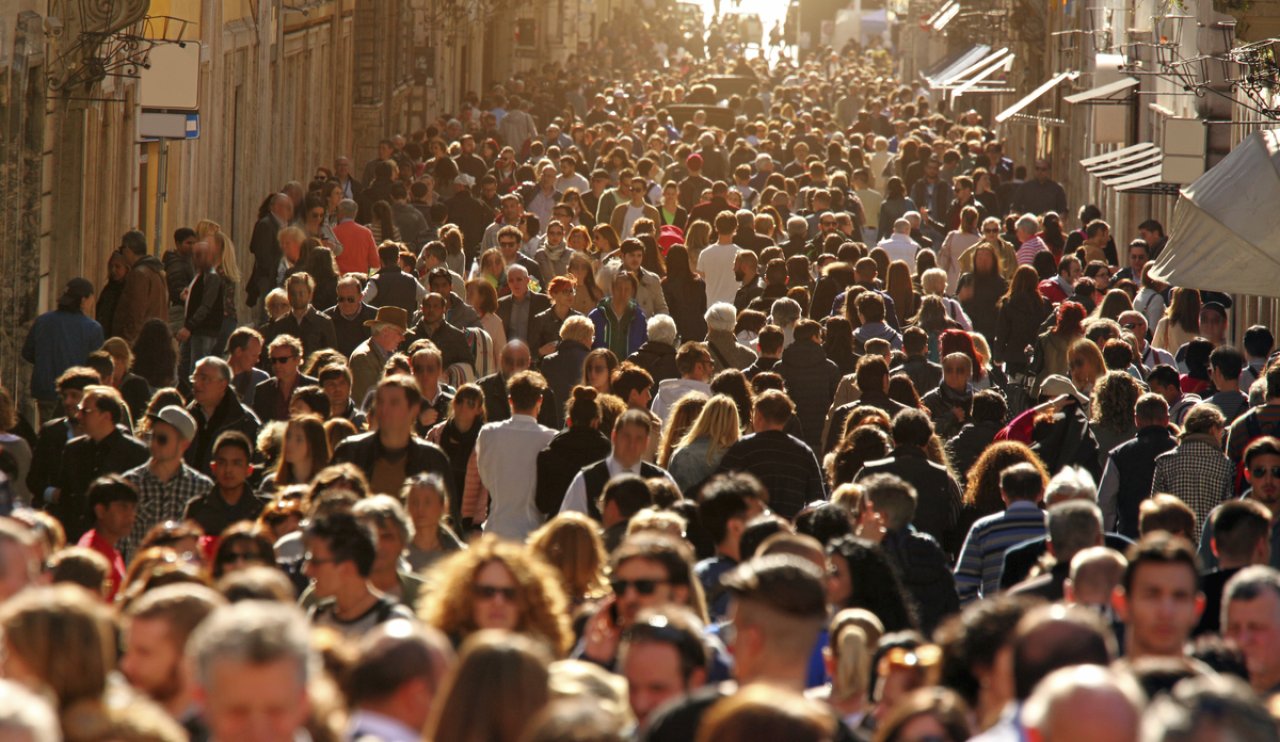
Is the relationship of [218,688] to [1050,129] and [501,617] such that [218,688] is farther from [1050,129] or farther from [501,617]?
[1050,129]

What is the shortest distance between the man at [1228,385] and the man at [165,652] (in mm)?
8102

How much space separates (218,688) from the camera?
4738 mm

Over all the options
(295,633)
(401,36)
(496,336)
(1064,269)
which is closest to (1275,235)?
(1064,269)

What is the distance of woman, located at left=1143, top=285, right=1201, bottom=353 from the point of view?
16375 millimetres

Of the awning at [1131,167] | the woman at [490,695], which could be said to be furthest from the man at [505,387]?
the awning at [1131,167]

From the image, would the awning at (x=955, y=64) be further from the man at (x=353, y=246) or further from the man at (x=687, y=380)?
the man at (x=687, y=380)

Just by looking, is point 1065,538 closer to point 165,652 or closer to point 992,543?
point 992,543

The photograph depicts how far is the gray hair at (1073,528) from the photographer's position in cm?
820

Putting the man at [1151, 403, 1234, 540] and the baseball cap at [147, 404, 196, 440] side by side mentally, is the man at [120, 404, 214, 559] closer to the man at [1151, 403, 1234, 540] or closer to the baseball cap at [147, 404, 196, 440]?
the baseball cap at [147, 404, 196, 440]

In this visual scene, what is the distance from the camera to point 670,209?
74.6 feet

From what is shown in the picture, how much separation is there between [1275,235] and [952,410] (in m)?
3.91

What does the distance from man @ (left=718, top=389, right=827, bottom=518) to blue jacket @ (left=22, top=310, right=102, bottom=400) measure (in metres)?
5.07

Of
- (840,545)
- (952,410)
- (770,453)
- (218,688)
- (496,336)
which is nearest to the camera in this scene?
(218,688)

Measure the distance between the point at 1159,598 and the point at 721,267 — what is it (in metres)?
12.1
